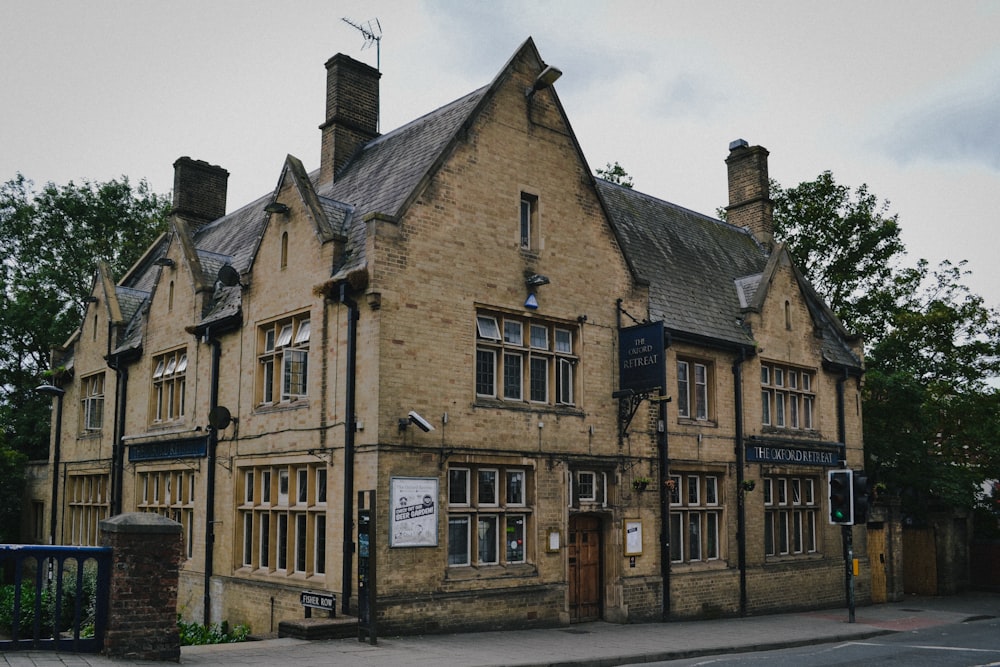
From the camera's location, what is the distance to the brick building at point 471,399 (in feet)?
52.5

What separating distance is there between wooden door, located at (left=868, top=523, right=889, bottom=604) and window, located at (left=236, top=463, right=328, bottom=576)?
17.0 metres

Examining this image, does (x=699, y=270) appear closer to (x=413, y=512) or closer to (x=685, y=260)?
(x=685, y=260)

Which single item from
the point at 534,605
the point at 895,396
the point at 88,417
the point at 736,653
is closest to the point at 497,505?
the point at 534,605

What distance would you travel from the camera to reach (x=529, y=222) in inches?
734

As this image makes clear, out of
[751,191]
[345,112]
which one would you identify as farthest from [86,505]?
[751,191]

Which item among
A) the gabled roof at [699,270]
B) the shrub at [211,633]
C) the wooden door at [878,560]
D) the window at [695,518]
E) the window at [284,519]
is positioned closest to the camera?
the shrub at [211,633]

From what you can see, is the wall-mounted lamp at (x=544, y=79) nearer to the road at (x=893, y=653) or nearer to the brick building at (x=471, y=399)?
A: the brick building at (x=471, y=399)

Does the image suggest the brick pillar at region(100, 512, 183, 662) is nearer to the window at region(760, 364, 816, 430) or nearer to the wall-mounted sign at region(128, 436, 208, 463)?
the wall-mounted sign at region(128, 436, 208, 463)

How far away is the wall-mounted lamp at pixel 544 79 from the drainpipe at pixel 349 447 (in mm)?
5908

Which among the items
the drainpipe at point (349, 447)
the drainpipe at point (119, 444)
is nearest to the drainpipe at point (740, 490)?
the drainpipe at point (349, 447)

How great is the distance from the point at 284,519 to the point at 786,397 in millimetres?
13703

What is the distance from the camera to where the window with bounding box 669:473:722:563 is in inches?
822

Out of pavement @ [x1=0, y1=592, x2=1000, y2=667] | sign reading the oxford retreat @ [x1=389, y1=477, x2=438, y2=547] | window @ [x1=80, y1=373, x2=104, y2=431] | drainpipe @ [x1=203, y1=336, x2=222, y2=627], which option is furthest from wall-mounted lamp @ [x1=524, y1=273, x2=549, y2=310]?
window @ [x1=80, y1=373, x2=104, y2=431]

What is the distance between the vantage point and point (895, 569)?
87.3 feet
